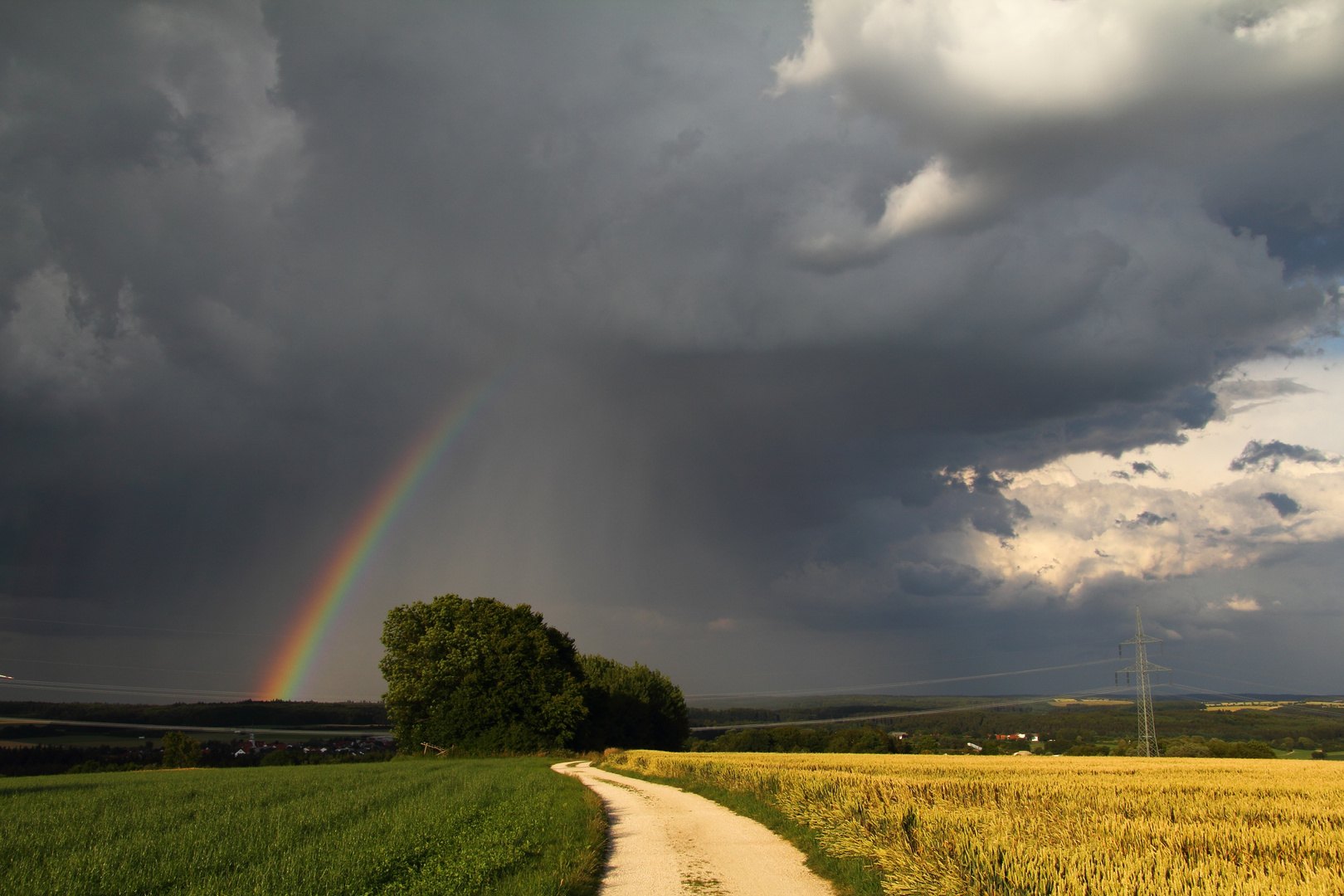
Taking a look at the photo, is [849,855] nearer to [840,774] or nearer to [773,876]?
[773,876]

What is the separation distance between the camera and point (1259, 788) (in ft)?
77.6

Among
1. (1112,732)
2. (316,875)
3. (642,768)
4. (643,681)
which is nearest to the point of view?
(316,875)

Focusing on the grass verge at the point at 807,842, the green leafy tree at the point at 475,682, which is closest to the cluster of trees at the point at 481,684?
the green leafy tree at the point at 475,682

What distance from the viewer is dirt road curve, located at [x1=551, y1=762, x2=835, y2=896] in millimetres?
11898

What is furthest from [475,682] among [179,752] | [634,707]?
[179,752]

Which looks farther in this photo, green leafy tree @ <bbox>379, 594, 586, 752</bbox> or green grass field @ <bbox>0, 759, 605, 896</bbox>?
green leafy tree @ <bbox>379, 594, 586, 752</bbox>

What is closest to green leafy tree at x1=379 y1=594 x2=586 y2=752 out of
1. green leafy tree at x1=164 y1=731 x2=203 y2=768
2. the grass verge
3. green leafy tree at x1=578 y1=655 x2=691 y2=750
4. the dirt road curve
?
green leafy tree at x1=578 y1=655 x2=691 y2=750

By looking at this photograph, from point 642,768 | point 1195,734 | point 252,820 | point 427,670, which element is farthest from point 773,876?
point 1195,734

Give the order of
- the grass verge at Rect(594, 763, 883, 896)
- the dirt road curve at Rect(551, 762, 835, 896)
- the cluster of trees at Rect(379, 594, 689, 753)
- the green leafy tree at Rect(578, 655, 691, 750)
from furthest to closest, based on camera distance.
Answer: the green leafy tree at Rect(578, 655, 691, 750), the cluster of trees at Rect(379, 594, 689, 753), the dirt road curve at Rect(551, 762, 835, 896), the grass verge at Rect(594, 763, 883, 896)

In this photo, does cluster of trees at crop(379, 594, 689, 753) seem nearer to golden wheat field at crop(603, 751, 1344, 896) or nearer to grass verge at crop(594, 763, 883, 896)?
grass verge at crop(594, 763, 883, 896)

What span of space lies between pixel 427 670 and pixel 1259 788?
60245 millimetres

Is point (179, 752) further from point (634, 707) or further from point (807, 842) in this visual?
point (807, 842)

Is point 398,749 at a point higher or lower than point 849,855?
lower

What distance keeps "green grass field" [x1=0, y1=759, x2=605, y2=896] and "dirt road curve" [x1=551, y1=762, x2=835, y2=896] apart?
2.20 ft
